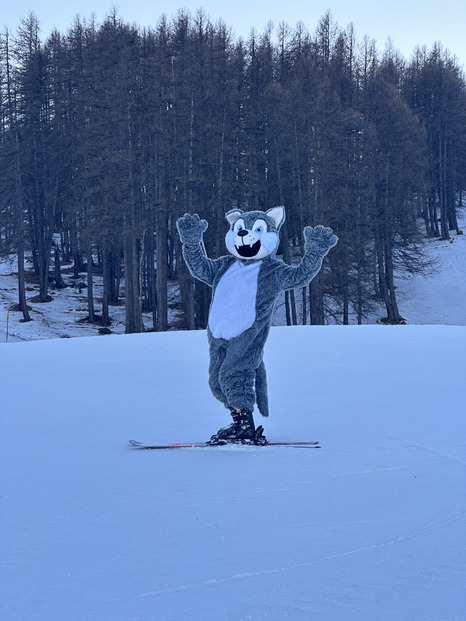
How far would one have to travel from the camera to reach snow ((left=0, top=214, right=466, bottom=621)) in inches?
112

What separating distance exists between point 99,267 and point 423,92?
20758mm

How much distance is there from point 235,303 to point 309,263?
0.67m

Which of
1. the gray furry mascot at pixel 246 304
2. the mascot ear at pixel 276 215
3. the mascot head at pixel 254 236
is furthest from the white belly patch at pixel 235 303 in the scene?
the mascot ear at pixel 276 215

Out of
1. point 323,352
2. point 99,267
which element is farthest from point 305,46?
point 323,352

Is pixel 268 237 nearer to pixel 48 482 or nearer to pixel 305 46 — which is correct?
pixel 48 482

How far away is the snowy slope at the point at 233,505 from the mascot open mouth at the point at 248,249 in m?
1.42

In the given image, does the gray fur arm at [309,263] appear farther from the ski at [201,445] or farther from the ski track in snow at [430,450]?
the ski track in snow at [430,450]

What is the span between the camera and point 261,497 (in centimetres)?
399

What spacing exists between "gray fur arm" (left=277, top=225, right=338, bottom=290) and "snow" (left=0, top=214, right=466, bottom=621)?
3.86 feet

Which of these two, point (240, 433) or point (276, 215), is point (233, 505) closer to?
point (240, 433)

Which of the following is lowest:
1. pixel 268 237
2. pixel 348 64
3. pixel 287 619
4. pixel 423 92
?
pixel 287 619

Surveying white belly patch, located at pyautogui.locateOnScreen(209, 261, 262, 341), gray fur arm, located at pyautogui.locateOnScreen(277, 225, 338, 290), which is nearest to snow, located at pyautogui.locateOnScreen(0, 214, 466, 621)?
white belly patch, located at pyautogui.locateOnScreen(209, 261, 262, 341)

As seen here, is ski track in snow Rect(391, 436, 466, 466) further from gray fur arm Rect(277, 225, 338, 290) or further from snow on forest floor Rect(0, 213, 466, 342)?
snow on forest floor Rect(0, 213, 466, 342)

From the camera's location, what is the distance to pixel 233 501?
3.93 meters
